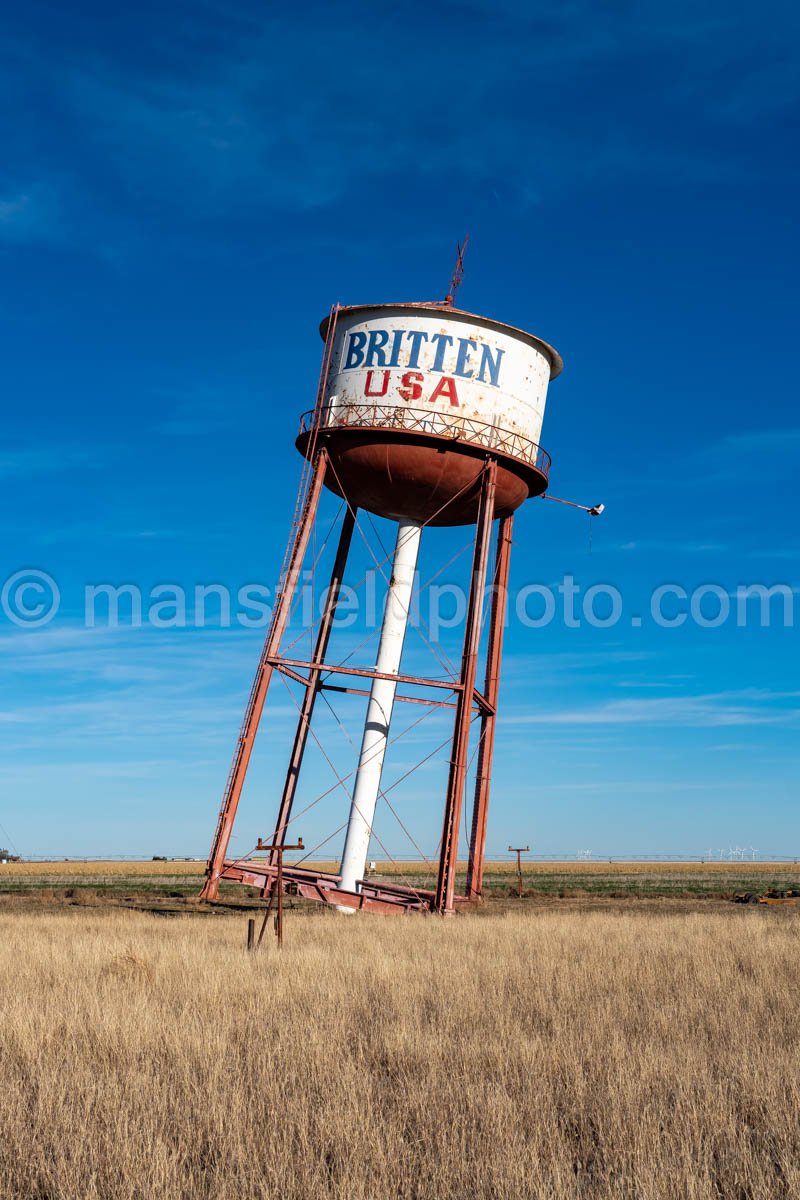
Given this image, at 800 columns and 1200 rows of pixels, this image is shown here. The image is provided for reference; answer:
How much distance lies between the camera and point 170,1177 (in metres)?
5.91

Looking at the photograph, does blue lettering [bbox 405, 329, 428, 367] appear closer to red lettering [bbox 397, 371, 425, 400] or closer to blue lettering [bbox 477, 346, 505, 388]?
red lettering [bbox 397, 371, 425, 400]

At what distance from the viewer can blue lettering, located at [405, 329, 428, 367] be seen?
24.5 m

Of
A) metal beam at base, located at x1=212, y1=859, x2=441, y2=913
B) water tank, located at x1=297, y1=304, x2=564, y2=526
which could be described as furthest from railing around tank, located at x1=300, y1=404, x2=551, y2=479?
metal beam at base, located at x1=212, y1=859, x2=441, y2=913

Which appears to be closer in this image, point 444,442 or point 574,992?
point 574,992

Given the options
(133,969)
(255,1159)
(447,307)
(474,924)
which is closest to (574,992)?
(133,969)

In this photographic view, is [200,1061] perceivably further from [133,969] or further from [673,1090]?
[133,969]

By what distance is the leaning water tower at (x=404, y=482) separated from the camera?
23.7 metres

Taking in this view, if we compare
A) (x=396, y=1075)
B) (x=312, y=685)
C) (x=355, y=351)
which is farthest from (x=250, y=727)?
(x=396, y=1075)

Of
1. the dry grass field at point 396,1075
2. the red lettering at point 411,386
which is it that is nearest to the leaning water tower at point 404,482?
the red lettering at point 411,386

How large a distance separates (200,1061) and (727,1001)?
20.1ft

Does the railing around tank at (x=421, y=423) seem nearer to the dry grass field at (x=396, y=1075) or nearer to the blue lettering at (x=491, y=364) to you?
the blue lettering at (x=491, y=364)

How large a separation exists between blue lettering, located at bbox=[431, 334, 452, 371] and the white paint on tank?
23 mm

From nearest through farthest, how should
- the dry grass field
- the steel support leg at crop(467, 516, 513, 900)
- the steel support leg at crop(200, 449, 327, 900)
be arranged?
the dry grass field < the steel support leg at crop(200, 449, 327, 900) < the steel support leg at crop(467, 516, 513, 900)

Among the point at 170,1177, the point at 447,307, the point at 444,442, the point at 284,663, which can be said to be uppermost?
the point at 447,307
